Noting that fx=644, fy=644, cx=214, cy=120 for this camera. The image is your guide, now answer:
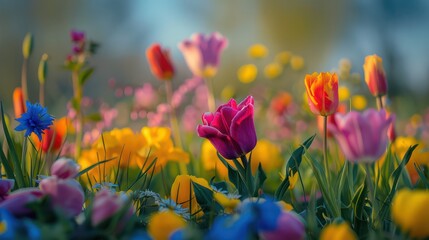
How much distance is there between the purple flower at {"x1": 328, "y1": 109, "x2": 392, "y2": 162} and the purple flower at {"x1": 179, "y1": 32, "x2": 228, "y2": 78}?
1.52 metres

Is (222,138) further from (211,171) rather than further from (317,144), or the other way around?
(317,144)

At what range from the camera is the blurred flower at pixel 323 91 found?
1182 millimetres

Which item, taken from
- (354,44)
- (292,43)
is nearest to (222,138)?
→ (354,44)

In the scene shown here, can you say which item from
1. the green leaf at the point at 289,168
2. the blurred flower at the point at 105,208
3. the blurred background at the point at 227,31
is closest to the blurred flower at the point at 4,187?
the blurred flower at the point at 105,208

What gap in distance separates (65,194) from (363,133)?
16.1 inches

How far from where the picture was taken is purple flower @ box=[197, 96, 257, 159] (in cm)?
113

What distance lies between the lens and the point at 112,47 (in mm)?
10633

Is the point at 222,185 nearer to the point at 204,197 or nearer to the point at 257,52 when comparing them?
the point at 204,197

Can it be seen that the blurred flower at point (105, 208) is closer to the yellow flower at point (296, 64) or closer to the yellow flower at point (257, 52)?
the yellow flower at point (257, 52)

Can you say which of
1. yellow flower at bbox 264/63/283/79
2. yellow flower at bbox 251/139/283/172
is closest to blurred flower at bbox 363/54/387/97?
yellow flower at bbox 251/139/283/172

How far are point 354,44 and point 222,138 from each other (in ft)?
26.3

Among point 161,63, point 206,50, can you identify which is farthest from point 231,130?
point 206,50

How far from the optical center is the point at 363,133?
883mm

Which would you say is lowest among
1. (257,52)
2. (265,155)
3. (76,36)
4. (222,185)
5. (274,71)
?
(265,155)
